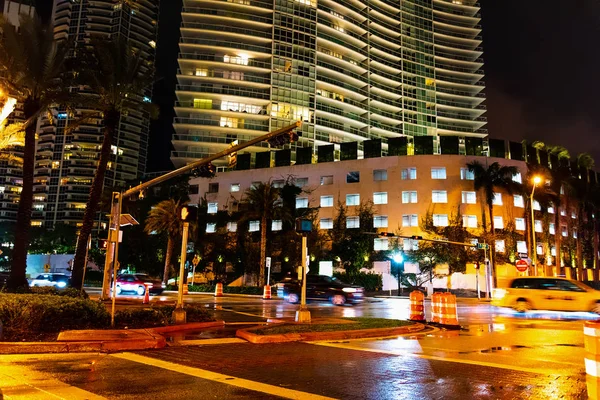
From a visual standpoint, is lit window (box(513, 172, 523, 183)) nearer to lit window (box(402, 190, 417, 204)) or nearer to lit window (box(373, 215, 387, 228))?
lit window (box(402, 190, 417, 204))

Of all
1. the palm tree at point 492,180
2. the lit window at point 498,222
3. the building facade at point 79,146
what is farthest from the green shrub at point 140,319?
the building facade at point 79,146

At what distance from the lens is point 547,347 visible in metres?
11.1

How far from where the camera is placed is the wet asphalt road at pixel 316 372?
6.53 metres

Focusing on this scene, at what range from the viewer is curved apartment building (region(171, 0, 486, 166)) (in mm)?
90000

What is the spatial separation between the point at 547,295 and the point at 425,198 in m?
35.4

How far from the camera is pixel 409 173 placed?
190ft

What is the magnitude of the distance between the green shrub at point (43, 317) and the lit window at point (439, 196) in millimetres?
48656

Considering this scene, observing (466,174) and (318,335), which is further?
(466,174)

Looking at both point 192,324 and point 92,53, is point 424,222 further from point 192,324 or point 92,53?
point 192,324

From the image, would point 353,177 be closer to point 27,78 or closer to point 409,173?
point 409,173

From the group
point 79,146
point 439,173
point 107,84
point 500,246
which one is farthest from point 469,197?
point 79,146

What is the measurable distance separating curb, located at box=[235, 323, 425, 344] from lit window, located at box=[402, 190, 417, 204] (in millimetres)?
44474

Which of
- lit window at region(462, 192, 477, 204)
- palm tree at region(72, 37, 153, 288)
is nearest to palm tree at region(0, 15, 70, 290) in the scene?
palm tree at region(72, 37, 153, 288)

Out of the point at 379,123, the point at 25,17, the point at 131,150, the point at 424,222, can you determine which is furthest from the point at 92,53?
the point at 131,150
